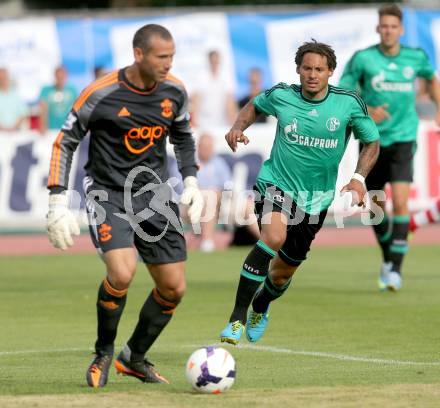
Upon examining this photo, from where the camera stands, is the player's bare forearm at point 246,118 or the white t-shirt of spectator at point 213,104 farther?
the white t-shirt of spectator at point 213,104

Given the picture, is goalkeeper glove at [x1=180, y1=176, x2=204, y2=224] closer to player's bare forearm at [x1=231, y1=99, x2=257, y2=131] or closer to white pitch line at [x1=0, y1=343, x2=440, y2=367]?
player's bare forearm at [x1=231, y1=99, x2=257, y2=131]

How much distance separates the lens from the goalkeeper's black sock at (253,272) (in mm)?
9812

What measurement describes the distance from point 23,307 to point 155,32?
17.7 feet

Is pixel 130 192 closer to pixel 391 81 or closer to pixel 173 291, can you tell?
pixel 173 291

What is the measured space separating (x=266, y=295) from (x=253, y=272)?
59 cm

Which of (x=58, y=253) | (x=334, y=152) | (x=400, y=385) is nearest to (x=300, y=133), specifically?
(x=334, y=152)

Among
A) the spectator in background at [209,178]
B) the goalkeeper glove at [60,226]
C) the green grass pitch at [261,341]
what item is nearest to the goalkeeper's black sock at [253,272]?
the green grass pitch at [261,341]

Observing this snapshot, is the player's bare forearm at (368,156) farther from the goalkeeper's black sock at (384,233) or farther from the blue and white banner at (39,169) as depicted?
the blue and white banner at (39,169)

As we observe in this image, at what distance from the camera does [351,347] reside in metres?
10.3

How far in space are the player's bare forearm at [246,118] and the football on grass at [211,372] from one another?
2.51 metres

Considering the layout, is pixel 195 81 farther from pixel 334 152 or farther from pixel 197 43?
pixel 334 152

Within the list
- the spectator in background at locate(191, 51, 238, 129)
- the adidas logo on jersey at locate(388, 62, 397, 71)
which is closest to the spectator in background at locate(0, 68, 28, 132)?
the spectator in background at locate(191, 51, 238, 129)

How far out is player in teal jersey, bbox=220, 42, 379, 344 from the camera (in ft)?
32.8

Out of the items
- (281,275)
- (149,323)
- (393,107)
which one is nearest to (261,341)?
(281,275)
